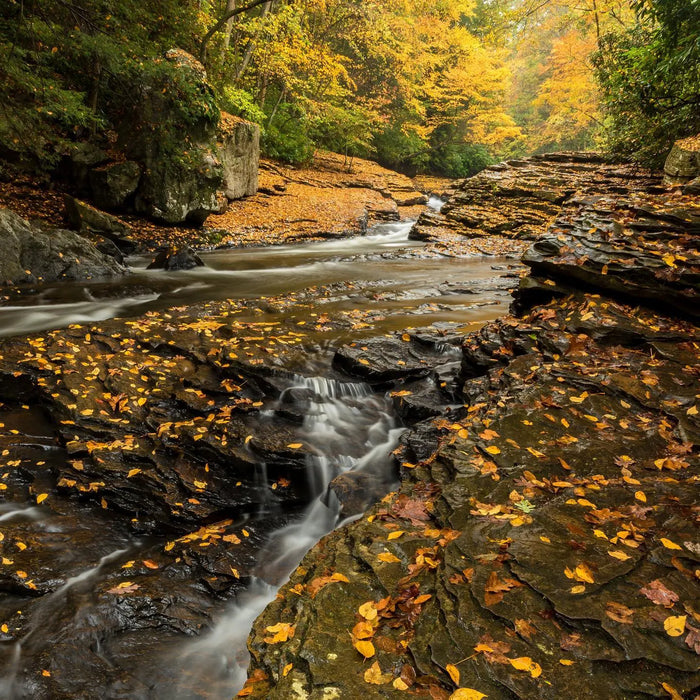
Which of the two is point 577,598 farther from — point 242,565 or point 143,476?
point 143,476

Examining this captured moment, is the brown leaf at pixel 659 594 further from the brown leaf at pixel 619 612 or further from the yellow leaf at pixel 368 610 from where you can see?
the yellow leaf at pixel 368 610

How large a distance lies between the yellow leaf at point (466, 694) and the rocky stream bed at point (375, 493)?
0.01m

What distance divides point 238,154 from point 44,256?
29.4ft

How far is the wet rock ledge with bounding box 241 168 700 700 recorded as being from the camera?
1.87 m

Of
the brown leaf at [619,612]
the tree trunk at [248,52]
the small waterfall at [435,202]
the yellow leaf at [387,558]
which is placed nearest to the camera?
the brown leaf at [619,612]

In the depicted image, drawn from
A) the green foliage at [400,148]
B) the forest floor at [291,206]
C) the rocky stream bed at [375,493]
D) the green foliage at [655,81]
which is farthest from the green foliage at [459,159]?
the rocky stream bed at [375,493]

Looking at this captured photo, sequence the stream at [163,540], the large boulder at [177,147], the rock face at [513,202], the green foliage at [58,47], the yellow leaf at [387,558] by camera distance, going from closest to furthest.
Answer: the yellow leaf at [387,558]
the stream at [163,540]
the green foliage at [58,47]
the large boulder at [177,147]
the rock face at [513,202]

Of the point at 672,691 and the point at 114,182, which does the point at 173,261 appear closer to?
the point at 114,182

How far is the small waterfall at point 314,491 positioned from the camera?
2.94m

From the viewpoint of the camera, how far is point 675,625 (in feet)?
6.32

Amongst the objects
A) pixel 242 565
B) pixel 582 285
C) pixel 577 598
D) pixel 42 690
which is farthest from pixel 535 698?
pixel 582 285

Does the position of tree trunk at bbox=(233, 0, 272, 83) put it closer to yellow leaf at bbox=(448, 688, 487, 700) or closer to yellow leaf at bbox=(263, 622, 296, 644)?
yellow leaf at bbox=(263, 622, 296, 644)

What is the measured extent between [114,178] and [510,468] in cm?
1276

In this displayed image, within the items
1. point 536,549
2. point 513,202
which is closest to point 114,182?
point 536,549
